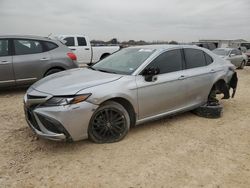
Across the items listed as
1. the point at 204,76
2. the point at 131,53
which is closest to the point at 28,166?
the point at 131,53

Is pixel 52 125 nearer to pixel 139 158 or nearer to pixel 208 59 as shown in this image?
pixel 139 158

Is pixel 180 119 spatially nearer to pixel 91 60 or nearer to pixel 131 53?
pixel 131 53

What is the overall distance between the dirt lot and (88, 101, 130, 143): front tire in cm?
13

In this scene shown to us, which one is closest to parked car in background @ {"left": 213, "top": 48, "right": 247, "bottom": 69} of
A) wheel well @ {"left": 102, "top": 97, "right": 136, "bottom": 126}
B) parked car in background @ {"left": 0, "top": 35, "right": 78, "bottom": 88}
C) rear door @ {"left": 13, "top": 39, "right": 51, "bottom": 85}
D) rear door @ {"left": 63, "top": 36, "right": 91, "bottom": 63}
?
rear door @ {"left": 63, "top": 36, "right": 91, "bottom": 63}

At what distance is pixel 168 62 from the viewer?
479 centimetres

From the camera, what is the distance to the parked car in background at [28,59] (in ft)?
22.1

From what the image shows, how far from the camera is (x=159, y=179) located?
308 cm

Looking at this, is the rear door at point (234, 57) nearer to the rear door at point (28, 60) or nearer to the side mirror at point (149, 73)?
the rear door at point (28, 60)

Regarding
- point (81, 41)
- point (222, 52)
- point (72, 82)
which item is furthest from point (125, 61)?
point (222, 52)

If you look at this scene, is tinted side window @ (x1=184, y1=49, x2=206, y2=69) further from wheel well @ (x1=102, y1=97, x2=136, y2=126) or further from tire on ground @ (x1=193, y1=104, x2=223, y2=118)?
wheel well @ (x1=102, y1=97, x2=136, y2=126)

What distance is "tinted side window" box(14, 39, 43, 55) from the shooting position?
6922mm

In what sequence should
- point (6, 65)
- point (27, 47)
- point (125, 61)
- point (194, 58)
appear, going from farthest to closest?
point (27, 47)
point (6, 65)
point (194, 58)
point (125, 61)

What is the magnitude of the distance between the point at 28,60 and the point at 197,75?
4.54m

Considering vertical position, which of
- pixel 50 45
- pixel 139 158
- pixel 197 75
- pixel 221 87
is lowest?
pixel 139 158
